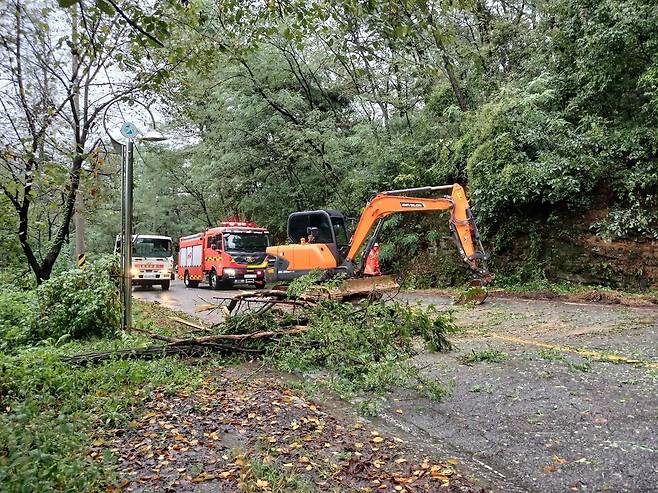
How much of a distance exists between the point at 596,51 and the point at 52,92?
1231 cm

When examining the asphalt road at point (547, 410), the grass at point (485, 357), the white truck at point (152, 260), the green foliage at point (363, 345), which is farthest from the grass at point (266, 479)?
the white truck at point (152, 260)

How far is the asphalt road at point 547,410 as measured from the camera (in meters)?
3.50

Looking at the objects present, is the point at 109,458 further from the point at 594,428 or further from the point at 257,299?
the point at 257,299

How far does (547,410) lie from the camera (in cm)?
456

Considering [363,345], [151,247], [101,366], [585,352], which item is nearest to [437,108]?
[151,247]

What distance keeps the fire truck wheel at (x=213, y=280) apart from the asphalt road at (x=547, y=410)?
13.1 metres

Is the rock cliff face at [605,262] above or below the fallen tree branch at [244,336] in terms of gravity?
above

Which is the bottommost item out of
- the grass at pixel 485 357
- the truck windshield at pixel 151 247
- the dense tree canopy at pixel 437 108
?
the grass at pixel 485 357

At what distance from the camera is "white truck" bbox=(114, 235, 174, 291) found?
20.4m

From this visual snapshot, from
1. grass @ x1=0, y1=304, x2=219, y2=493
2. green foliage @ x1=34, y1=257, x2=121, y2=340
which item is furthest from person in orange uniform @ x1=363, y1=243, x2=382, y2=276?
grass @ x1=0, y1=304, x2=219, y2=493

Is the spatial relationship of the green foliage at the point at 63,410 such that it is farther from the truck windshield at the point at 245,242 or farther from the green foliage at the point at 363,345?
the truck windshield at the point at 245,242

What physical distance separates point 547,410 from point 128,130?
622cm

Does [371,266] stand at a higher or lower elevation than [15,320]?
higher

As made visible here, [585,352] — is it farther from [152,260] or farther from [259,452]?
[152,260]
